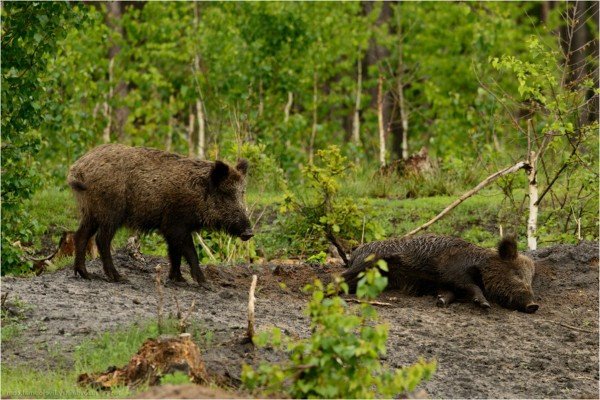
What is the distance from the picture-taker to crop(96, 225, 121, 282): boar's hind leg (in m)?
11.7

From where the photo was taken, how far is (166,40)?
1061 inches

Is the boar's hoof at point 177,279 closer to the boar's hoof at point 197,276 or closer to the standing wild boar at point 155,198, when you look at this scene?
the standing wild boar at point 155,198

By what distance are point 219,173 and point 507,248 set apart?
3246mm

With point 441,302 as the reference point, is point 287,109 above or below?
above

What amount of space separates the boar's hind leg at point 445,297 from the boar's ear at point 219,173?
2.64m

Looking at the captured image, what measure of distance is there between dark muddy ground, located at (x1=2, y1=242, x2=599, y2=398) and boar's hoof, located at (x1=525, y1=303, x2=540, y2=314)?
10 cm

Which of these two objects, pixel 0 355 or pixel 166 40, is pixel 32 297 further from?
pixel 166 40

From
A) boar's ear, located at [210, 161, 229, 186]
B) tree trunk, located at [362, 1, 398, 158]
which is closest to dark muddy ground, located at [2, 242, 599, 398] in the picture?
boar's ear, located at [210, 161, 229, 186]

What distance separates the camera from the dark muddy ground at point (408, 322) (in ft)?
31.0

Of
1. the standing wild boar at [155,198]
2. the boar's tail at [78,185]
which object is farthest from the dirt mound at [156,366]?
the boar's tail at [78,185]

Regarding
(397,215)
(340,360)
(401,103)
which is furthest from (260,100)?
(340,360)

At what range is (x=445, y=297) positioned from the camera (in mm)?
12250

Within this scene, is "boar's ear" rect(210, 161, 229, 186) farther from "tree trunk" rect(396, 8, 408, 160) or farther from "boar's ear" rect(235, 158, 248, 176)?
"tree trunk" rect(396, 8, 408, 160)

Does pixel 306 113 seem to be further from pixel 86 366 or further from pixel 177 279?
pixel 86 366
